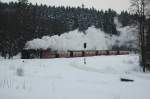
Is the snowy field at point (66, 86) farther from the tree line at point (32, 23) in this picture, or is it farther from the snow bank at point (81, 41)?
the snow bank at point (81, 41)

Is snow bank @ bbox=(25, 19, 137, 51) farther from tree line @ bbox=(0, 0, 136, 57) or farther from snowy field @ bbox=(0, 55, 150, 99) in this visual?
snowy field @ bbox=(0, 55, 150, 99)

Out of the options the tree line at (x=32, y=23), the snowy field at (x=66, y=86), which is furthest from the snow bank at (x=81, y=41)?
the snowy field at (x=66, y=86)

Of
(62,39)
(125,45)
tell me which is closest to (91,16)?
(125,45)

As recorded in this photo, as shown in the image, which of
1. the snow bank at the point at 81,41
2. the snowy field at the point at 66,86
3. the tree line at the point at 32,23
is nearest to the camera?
the snowy field at the point at 66,86

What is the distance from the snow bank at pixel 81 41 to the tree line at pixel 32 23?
417 cm

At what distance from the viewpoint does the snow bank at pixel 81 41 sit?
6050 cm

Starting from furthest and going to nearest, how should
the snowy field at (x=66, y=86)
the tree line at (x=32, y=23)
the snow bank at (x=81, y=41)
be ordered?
the snow bank at (x=81, y=41), the tree line at (x=32, y=23), the snowy field at (x=66, y=86)

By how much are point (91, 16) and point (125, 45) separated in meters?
30.6

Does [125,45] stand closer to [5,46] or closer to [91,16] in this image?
[91,16]

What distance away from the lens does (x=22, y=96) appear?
9.50m

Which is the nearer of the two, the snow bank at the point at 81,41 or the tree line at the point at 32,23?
the tree line at the point at 32,23

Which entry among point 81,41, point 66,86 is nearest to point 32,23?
point 81,41

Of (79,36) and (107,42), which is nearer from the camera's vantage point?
(79,36)

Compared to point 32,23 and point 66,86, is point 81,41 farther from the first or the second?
point 66,86
